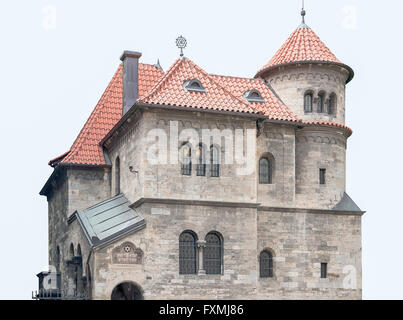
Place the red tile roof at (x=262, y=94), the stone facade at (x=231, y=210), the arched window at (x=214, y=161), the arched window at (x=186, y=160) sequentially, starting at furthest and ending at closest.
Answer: the red tile roof at (x=262, y=94), the arched window at (x=214, y=161), the arched window at (x=186, y=160), the stone facade at (x=231, y=210)

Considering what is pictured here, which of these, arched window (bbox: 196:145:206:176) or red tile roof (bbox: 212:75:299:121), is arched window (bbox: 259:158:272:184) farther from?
arched window (bbox: 196:145:206:176)

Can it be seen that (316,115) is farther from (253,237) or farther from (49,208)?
(49,208)

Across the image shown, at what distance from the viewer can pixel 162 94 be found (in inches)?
1654

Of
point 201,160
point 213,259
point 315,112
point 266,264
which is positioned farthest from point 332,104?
point 213,259

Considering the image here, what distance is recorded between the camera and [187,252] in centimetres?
4119

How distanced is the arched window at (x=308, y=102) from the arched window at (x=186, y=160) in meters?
7.83

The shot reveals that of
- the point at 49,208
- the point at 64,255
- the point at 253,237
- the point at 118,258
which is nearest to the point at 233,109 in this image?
the point at 253,237

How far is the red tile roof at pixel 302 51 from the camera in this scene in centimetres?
4703

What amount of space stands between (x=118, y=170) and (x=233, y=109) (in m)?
7.21

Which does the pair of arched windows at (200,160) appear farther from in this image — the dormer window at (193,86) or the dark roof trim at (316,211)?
the dark roof trim at (316,211)

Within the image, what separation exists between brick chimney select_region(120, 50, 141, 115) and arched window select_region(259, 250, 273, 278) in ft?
31.6

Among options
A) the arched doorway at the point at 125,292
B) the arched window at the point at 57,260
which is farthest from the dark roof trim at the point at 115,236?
the arched window at the point at 57,260

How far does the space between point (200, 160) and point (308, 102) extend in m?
7.83
